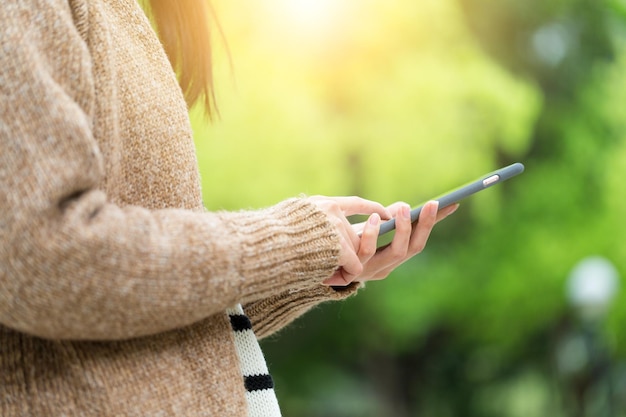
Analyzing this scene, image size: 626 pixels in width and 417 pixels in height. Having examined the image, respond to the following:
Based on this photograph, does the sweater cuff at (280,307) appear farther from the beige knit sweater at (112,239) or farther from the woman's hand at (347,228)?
the beige knit sweater at (112,239)

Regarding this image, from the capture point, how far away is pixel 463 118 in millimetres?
5766

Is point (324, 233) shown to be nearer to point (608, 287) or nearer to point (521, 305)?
point (521, 305)

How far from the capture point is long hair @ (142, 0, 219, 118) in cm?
131

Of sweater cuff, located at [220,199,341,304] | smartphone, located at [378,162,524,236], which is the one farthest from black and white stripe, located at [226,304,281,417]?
smartphone, located at [378,162,524,236]

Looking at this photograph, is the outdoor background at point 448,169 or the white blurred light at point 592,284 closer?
the outdoor background at point 448,169

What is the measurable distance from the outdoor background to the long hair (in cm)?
4

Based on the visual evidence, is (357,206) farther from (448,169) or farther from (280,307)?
(448,169)

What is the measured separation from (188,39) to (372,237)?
17.8 inches

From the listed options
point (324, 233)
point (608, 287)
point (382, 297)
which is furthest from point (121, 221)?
point (608, 287)

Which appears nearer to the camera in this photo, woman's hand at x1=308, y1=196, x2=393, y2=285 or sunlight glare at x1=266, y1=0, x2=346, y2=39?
woman's hand at x1=308, y1=196, x2=393, y2=285

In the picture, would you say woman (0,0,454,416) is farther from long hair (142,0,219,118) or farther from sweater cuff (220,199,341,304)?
long hair (142,0,219,118)

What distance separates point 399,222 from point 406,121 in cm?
451

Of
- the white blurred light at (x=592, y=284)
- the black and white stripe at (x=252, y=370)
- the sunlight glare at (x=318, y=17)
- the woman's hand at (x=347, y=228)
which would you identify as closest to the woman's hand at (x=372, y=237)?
the woman's hand at (x=347, y=228)

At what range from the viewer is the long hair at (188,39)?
1.31 m
